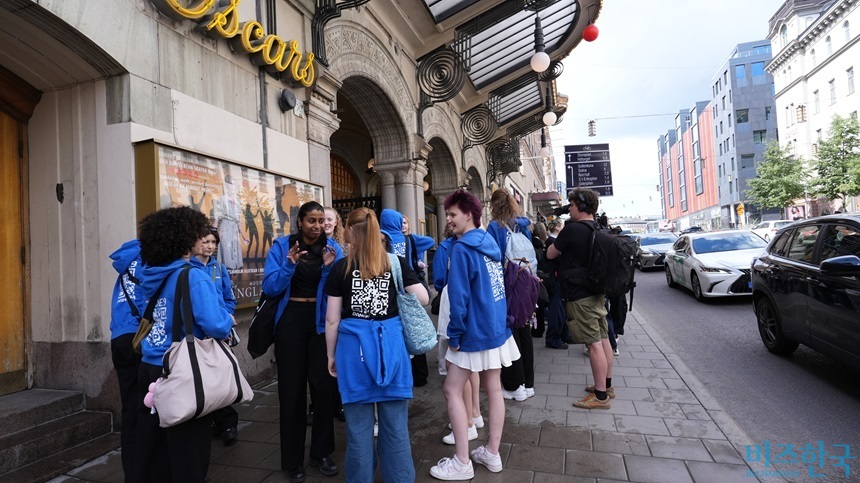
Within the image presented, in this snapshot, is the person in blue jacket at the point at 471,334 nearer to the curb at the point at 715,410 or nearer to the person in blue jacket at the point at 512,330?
the person in blue jacket at the point at 512,330

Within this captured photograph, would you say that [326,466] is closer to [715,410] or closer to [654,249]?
[715,410]

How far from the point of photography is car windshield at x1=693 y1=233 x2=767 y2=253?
10.0 metres

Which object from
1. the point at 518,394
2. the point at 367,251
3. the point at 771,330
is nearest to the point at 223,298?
the point at 367,251

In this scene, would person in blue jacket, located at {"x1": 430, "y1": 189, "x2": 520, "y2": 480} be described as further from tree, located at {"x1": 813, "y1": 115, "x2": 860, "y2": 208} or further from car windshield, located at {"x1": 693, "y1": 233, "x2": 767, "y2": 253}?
tree, located at {"x1": 813, "y1": 115, "x2": 860, "y2": 208}

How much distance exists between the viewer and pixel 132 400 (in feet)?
9.20

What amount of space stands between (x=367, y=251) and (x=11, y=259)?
339 cm

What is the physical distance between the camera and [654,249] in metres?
17.5

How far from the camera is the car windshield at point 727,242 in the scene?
1003 centimetres

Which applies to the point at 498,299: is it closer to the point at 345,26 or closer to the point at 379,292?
the point at 379,292

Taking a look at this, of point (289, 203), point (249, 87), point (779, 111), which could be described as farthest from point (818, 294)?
point (779, 111)

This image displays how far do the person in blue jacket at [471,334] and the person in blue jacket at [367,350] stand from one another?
45cm

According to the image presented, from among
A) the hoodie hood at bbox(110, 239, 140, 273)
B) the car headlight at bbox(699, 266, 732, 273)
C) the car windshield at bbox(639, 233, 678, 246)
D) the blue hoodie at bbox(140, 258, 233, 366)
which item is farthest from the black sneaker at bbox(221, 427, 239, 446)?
the car windshield at bbox(639, 233, 678, 246)

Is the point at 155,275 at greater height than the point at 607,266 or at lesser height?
greater

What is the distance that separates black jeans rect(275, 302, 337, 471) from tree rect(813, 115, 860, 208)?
32.7 meters
